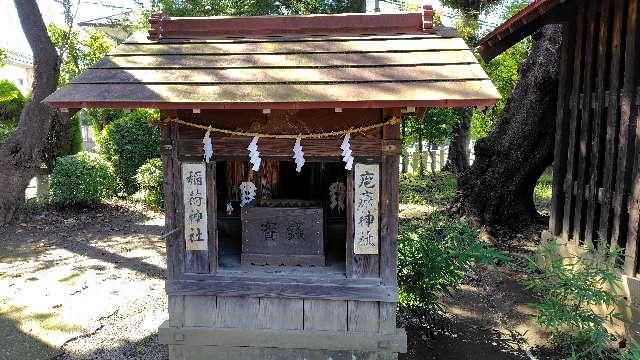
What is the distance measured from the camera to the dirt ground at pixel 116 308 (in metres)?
5.97

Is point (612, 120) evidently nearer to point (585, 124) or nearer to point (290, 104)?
point (585, 124)

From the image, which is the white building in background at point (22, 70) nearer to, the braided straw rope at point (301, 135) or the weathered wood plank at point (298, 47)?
the weathered wood plank at point (298, 47)

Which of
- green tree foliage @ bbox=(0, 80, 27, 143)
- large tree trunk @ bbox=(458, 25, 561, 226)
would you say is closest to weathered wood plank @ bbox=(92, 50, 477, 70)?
large tree trunk @ bbox=(458, 25, 561, 226)

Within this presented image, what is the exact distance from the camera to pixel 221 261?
5324 mm

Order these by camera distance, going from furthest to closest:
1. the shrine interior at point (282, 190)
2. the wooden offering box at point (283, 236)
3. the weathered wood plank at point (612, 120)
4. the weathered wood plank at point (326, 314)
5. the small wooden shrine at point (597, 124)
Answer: the shrine interior at point (282, 190) < the weathered wood plank at point (612, 120) < the small wooden shrine at point (597, 124) < the wooden offering box at point (283, 236) < the weathered wood plank at point (326, 314)

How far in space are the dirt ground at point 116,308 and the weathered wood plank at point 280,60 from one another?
11.3ft

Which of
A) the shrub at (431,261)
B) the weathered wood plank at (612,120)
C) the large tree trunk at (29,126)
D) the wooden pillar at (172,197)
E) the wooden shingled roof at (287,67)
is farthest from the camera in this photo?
the large tree trunk at (29,126)

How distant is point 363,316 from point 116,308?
4.28m

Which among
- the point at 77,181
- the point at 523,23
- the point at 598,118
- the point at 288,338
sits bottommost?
the point at 288,338

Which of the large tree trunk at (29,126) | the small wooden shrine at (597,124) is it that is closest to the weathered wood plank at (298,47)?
the small wooden shrine at (597,124)

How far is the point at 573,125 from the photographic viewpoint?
6957mm

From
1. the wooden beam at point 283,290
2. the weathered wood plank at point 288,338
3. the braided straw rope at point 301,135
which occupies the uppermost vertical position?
the braided straw rope at point 301,135

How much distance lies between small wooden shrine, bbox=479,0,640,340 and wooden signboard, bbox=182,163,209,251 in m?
4.65

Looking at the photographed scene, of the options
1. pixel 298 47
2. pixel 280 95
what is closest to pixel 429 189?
pixel 298 47
